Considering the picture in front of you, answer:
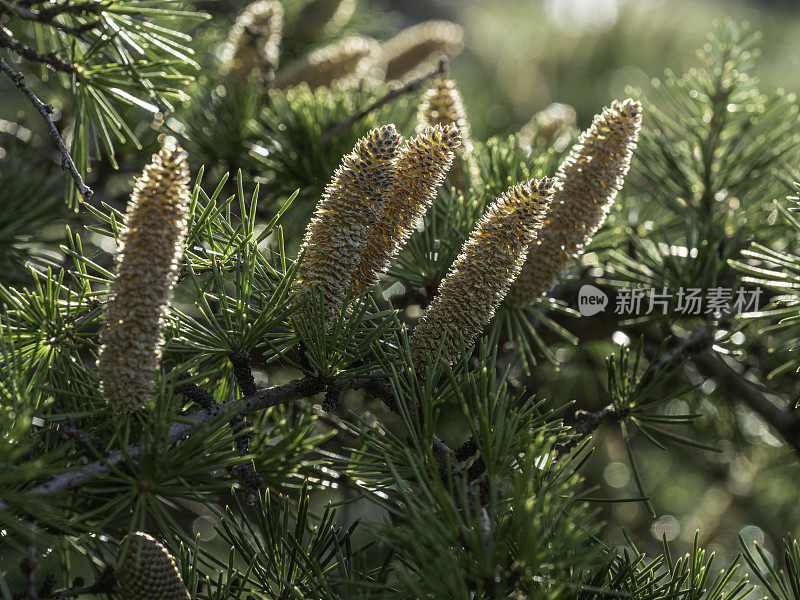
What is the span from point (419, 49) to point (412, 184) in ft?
3.11

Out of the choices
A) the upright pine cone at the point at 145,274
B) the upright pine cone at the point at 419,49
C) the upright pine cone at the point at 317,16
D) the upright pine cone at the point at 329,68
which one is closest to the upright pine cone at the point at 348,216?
the upright pine cone at the point at 145,274

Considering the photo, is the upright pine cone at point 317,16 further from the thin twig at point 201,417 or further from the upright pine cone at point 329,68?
the thin twig at point 201,417

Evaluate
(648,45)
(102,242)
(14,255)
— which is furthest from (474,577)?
(648,45)

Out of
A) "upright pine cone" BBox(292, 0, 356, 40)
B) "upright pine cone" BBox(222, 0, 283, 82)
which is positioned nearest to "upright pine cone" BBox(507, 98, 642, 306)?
"upright pine cone" BBox(222, 0, 283, 82)

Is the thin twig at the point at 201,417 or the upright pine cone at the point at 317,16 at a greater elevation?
the upright pine cone at the point at 317,16

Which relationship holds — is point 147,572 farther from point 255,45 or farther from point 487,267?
point 255,45

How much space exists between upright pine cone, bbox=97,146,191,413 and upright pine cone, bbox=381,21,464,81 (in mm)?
1042

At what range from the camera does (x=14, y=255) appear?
0.92 metres

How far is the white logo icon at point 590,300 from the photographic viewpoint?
3.14 ft

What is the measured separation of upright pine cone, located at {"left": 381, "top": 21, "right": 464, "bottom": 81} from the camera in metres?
1.43

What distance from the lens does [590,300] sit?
0.96m

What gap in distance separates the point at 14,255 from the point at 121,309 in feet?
1.72

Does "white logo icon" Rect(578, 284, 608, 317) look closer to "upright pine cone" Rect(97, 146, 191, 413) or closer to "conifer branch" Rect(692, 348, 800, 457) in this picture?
"conifer branch" Rect(692, 348, 800, 457)

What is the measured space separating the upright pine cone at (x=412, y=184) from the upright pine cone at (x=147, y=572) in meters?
0.29
